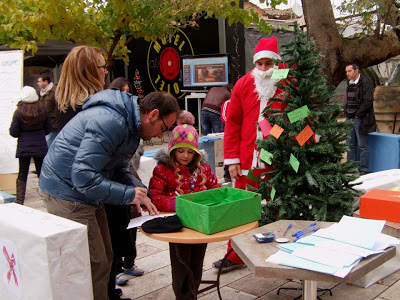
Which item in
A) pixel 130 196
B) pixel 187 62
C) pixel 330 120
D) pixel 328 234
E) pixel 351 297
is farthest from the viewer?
pixel 187 62

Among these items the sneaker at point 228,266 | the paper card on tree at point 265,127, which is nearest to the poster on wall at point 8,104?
the sneaker at point 228,266

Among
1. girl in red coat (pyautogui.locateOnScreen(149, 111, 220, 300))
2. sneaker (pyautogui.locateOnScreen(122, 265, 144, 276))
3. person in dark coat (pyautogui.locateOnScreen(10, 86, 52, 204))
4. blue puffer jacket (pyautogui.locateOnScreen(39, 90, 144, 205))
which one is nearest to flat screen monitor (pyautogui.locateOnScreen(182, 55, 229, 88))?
person in dark coat (pyautogui.locateOnScreen(10, 86, 52, 204))

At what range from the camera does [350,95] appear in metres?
7.21

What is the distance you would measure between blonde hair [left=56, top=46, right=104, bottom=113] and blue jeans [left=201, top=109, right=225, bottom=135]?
16.1 ft

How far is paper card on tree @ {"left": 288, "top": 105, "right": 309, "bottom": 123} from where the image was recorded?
2773mm

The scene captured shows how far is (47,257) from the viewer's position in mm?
1990

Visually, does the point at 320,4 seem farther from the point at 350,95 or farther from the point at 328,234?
the point at 328,234

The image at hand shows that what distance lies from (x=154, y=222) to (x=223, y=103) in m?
5.21

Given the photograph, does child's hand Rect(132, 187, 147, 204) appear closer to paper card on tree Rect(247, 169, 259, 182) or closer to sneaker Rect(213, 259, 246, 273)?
paper card on tree Rect(247, 169, 259, 182)

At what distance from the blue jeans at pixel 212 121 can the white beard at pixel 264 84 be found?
4116 millimetres

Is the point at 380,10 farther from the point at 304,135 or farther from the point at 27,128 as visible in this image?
the point at 27,128

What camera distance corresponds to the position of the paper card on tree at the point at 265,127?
313 centimetres

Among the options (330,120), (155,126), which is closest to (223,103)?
(330,120)

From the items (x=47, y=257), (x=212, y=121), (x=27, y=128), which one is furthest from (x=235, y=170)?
(x=212, y=121)
